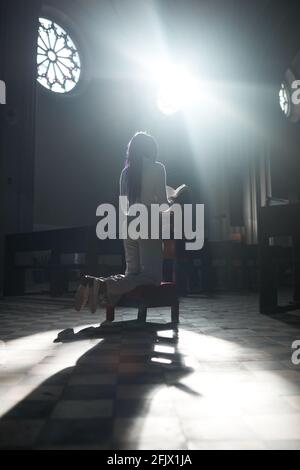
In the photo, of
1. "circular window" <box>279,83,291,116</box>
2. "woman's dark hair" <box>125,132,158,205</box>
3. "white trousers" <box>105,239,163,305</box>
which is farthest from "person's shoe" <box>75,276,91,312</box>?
"circular window" <box>279,83,291,116</box>

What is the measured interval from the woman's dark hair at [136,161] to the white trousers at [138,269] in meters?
0.31

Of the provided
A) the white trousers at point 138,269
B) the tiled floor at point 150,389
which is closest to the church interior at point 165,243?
the tiled floor at point 150,389

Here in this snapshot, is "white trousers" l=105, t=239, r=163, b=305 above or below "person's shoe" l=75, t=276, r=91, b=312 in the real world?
above

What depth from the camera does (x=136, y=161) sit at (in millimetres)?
2789

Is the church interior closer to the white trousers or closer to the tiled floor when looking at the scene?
the tiled floor

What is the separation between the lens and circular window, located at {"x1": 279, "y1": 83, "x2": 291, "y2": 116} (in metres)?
12.6

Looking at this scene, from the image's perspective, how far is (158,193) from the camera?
2.81 meters

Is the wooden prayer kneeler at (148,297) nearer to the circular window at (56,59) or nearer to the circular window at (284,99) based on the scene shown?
the circular window at (56,59)

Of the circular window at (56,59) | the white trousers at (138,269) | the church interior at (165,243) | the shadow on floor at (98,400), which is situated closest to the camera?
the shadow on floor at (98,400)

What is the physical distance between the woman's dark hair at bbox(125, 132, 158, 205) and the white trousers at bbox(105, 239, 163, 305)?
307mm

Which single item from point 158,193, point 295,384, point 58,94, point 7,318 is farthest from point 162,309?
point 58,94

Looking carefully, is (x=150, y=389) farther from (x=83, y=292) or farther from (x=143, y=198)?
(x=143, y=198)

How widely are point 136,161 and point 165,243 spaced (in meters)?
0.64

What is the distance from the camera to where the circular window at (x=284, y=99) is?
1259 cm
